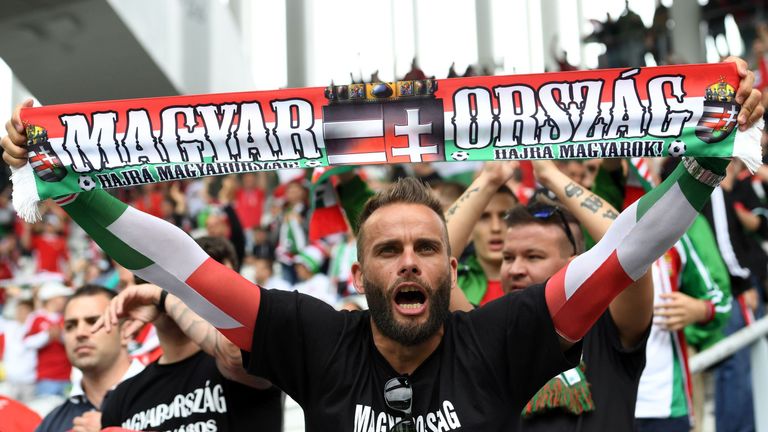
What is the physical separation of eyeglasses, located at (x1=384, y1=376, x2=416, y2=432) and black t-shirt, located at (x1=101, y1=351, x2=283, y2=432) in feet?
3.39

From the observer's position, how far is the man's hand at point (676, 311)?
463 centimetres

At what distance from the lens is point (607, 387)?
11.4 ft

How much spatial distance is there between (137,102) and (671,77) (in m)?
1.63

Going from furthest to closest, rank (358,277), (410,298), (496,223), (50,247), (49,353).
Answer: (50,247)
(49,353)
(496,223)
(358,277)
(410,298)

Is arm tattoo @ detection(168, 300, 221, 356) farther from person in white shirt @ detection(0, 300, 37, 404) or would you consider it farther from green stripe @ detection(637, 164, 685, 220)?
person in white shirt @ detection(0, 300, 37, 404)

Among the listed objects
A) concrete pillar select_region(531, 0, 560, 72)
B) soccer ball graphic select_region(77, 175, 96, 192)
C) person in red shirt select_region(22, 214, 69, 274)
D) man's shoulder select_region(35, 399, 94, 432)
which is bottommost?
man's shoulder select_region(35, 399, 94, 432)

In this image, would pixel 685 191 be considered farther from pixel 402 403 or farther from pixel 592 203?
pixel 592 203

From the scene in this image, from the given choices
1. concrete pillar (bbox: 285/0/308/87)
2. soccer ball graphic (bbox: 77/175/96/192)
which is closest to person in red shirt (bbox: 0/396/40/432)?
soccer ball graphic (bbox: 77/175/96/192)

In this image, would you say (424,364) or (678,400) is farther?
(678,400)

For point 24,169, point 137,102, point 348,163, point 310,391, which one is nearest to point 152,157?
point 137,102

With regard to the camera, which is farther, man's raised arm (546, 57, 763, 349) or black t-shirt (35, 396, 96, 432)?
black t-shirt (35, 396, 96, 432)

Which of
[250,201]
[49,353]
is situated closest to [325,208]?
[49,353]

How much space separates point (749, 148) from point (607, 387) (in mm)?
1136

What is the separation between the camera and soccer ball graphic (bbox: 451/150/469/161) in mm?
2977
